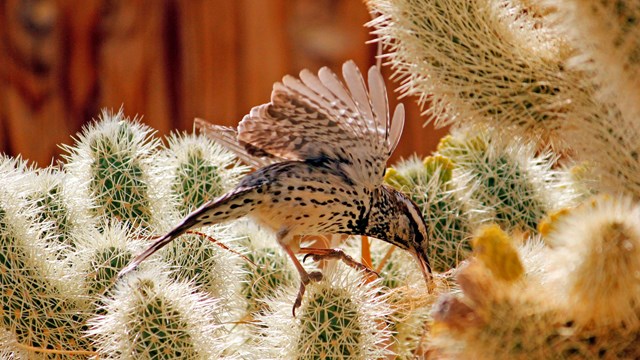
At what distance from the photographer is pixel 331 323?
1.21 meters

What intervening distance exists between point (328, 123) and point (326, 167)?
0.08m

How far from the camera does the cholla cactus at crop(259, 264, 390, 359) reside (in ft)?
3.94

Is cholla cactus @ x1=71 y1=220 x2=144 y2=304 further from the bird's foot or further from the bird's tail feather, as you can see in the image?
the bird's foot

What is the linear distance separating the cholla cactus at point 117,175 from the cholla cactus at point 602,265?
939mm

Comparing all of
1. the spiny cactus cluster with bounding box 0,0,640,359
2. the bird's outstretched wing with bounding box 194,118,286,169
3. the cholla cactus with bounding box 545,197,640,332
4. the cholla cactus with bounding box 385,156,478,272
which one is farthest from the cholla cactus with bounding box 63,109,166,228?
the cholla cactus with bounding box 545,197,640,332

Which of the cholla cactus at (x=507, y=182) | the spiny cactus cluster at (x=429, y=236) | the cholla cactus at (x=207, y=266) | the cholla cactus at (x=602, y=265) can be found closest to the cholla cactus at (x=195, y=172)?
the spiny cactus cluster at (x=429, y=236)

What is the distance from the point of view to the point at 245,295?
1.55m

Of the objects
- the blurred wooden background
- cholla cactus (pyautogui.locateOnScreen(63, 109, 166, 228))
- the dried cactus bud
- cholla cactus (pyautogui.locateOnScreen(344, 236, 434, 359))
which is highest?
the blurred wooden background

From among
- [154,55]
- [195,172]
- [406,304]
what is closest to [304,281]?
[406,304]

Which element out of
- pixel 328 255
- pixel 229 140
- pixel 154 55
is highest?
pixel 154 55

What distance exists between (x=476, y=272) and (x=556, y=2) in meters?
0.24

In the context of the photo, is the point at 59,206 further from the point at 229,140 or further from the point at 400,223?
the point at 400,223

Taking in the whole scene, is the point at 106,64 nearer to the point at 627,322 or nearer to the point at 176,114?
the point at 176,114

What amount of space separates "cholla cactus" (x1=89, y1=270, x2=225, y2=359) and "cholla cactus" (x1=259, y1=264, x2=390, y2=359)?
85mm
